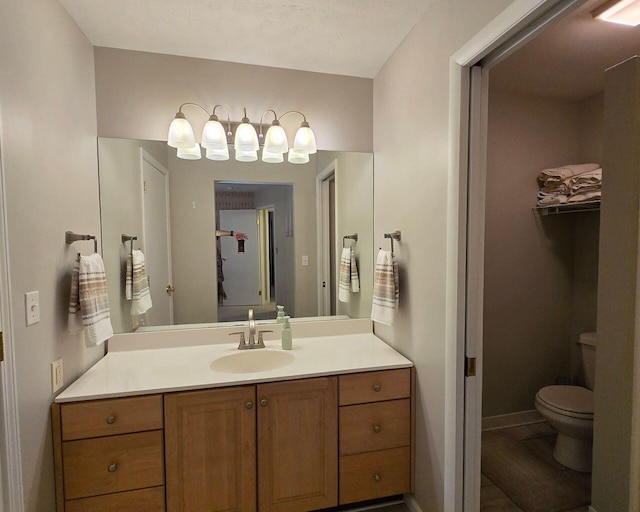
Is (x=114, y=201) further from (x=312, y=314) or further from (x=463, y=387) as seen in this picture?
(x=463, y=387)

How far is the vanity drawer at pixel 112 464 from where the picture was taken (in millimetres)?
1311

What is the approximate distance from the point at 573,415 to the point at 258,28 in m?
2.72

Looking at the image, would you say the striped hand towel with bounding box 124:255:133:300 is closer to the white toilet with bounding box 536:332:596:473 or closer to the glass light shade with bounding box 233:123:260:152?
the glass light shade with bounding box 233:123:260:152

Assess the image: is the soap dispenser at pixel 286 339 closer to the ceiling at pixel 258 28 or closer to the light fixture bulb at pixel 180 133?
the light fixture bulb at pixel 180 133

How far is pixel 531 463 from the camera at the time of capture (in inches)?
82.7

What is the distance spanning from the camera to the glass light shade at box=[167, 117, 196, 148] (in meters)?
1.74

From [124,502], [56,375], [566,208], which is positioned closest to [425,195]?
[566,208]

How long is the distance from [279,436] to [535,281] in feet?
6.88

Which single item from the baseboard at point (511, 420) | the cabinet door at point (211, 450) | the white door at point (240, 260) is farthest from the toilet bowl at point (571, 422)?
the white door at point (240, 260)

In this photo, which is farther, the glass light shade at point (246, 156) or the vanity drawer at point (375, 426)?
the glass light shade at point (246, 156)

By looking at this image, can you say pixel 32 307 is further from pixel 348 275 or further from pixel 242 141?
pixel 348 275

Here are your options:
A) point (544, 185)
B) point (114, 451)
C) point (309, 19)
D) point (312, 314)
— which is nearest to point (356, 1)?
point (309, 19)

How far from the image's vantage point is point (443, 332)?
1.41 metres

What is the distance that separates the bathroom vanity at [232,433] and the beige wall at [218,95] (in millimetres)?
1295
